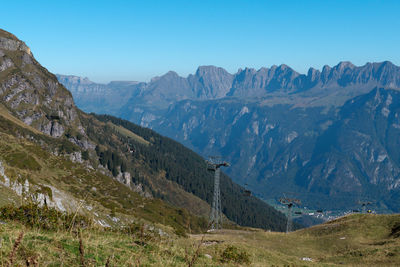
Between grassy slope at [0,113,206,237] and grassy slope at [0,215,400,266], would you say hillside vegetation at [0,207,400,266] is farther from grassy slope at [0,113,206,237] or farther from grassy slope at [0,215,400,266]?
grassy slope at [0,113,206,237]

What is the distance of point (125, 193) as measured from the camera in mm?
→ 110062

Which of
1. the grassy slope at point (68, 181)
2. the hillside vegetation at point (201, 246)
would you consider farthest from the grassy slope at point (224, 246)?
the grassy slope at point (68, 181)

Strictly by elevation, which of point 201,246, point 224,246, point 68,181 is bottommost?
point 68,181

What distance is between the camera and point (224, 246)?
25266mm

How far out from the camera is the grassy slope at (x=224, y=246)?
30.8 ft

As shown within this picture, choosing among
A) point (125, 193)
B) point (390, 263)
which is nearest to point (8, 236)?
point (390, 263)

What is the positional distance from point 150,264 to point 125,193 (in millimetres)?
103758

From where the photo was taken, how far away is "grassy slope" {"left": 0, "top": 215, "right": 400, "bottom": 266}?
9398 millimetres

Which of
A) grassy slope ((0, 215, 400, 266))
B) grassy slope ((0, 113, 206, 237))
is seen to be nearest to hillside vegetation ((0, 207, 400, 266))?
grassy slope ((0, 215, 400, 266))

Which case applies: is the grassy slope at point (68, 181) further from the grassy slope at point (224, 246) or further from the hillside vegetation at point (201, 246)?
the hillside vegetation at point (201, 246)

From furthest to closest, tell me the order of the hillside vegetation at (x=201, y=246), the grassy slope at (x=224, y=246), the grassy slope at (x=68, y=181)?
1. the grassy slope at (x=68, y=181)
2. the grassy slope at (x=224, y=246)
3. the hillside vegetation at (x=201, y=246)

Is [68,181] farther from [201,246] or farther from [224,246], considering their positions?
[201,246]

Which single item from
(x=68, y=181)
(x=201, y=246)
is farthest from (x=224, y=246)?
(x=68, y=181)

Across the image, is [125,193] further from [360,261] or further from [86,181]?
[360,261]
